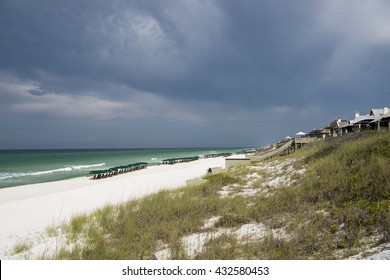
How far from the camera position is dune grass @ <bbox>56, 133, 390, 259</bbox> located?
4.82 metres

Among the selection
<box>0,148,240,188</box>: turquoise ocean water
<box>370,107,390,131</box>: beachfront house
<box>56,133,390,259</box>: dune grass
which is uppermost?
<box>370,107,390,131</box>: beachfront house

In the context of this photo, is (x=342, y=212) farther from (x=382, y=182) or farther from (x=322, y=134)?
(x=322, y=134)

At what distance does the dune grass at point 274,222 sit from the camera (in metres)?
4.82

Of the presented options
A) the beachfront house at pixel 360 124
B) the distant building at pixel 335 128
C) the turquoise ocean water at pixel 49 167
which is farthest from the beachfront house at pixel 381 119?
the turquoise ocean water at pixel 49 167

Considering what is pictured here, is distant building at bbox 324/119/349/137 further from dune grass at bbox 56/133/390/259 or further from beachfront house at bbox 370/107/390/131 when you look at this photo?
dune grass at bbox 56/133/390/259

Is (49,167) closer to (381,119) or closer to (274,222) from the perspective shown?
(274,222)

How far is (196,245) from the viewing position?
18.1 feet

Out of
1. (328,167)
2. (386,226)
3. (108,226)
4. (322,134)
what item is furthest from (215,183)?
(322,134)

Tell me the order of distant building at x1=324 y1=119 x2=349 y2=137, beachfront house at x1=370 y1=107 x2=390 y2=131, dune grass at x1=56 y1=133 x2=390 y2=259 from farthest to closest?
distant building at x1=324 y1=119 x2=349 y2=137, beachfront house at x1=370 y1=107 x2=390 y2=131, dune grass at x1=56 y1=133 x2=390 y2=259

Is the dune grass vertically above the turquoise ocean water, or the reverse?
the dune grass

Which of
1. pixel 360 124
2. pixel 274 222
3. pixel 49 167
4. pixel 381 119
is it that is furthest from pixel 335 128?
pixel 49 167

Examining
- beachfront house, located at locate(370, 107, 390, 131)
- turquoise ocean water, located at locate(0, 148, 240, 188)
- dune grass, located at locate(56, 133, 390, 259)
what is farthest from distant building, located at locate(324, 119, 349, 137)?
dune grass, located at locate(56, 133, 390, 259)

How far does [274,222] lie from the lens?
6336 millimetres
